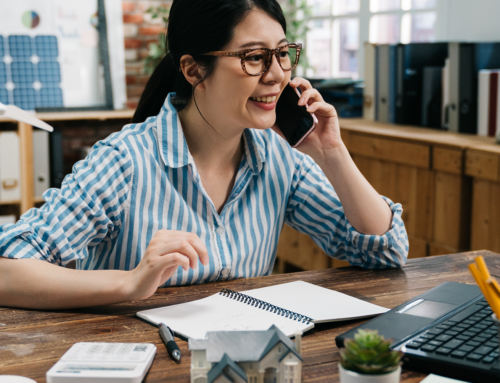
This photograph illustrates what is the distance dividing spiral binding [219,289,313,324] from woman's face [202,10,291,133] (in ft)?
1.30

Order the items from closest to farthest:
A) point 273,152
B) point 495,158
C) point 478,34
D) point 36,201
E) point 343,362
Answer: point 343,362, point 273,152, point 495,158, point 478,34, point 36,201

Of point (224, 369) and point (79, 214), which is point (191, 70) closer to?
point (79, 214)

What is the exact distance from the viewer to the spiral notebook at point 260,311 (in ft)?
→ 3.17

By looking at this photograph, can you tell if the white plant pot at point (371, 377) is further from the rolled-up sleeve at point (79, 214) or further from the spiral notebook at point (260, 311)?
the rolled-up sleeve at point (79, 214)

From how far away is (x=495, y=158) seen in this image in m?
2.05

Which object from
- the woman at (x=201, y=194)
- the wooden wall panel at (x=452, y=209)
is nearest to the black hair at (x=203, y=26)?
the woman at (x=201, y=194)

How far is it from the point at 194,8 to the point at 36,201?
2250mm

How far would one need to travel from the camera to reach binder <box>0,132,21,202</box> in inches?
119

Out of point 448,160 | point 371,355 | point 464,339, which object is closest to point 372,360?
point 371,355

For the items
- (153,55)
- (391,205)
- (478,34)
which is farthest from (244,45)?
(153,55)

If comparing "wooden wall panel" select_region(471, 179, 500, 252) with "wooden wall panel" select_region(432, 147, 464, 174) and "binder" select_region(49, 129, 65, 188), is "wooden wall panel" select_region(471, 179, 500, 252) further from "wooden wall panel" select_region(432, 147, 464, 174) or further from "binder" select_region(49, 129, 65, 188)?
"binder" select_region(49, 129, 65, 188)

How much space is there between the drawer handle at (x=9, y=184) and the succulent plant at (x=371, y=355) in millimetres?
2813

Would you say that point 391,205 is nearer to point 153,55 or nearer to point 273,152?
point 273,152

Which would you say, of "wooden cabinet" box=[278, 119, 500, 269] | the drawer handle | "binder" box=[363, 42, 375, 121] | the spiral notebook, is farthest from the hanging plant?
the spiral notebook
